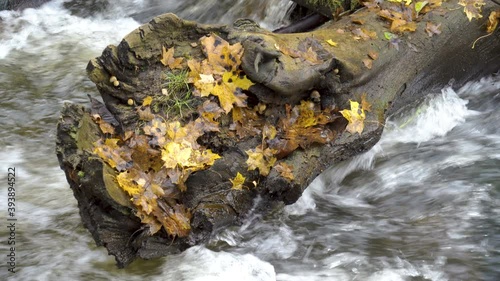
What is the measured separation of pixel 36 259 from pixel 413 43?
3.43m

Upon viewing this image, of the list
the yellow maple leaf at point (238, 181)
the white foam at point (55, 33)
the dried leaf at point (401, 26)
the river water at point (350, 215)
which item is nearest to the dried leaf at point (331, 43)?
the dried leaf at point (401, 26)

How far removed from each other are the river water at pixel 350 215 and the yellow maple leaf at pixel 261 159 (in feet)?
1.40

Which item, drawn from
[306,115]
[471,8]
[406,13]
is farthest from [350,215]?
[471,8]

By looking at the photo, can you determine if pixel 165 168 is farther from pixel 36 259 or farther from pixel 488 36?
pixel 488 36

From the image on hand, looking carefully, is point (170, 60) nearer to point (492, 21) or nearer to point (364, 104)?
point (364, 104)

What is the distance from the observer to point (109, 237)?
3.82m

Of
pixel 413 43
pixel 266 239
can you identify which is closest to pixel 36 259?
pixel 266 239

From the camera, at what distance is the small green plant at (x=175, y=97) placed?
4184 mm

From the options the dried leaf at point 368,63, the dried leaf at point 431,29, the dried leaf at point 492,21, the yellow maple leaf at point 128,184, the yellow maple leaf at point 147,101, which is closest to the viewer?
the yellow maple leaf at point 128,184

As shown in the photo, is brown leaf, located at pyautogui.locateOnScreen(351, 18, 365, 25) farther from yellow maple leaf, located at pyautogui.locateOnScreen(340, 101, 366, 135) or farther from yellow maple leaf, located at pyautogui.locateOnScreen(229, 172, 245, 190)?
yellow maple leaf, located at pyautogui.locateOnScreen(229, 172, 245, 190)

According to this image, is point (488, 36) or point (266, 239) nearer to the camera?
point (266, 239)

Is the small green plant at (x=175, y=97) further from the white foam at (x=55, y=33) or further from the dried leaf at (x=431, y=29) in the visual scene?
the white foam at (x=55, y=33)

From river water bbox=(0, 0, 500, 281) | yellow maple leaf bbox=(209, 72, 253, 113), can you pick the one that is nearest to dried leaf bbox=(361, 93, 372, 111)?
river water bbox=(0, 0, 500, 281)

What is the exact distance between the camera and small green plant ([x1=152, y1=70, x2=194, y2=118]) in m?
4.18
